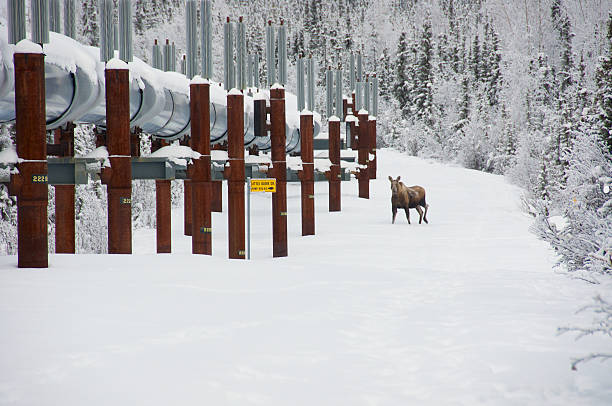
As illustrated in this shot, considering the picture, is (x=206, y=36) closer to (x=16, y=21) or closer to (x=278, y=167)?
(x=278, y=167)

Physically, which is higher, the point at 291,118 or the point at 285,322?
the point at 291,118

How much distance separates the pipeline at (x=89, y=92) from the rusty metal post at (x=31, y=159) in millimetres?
1052

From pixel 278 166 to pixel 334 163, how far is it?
37.9ft

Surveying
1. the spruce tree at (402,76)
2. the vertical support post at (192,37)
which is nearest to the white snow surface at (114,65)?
the vertical support post at (192,37)

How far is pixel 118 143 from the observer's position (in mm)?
11523

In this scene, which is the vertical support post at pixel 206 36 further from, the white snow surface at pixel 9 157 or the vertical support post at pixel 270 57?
the white snow surface at pixel 9 157

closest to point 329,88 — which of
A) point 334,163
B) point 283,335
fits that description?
point 334,163

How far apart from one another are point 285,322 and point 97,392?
8.93 feet

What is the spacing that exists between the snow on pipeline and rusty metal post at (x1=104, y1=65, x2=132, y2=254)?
2000mm

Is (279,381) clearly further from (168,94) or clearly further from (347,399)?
(168,94)

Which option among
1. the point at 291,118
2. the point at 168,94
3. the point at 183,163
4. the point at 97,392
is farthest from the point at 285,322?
the point at 291,118

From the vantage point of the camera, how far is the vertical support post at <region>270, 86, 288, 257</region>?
656 inches

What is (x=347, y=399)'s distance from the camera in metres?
4.82

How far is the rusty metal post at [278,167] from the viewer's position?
54.6ft
